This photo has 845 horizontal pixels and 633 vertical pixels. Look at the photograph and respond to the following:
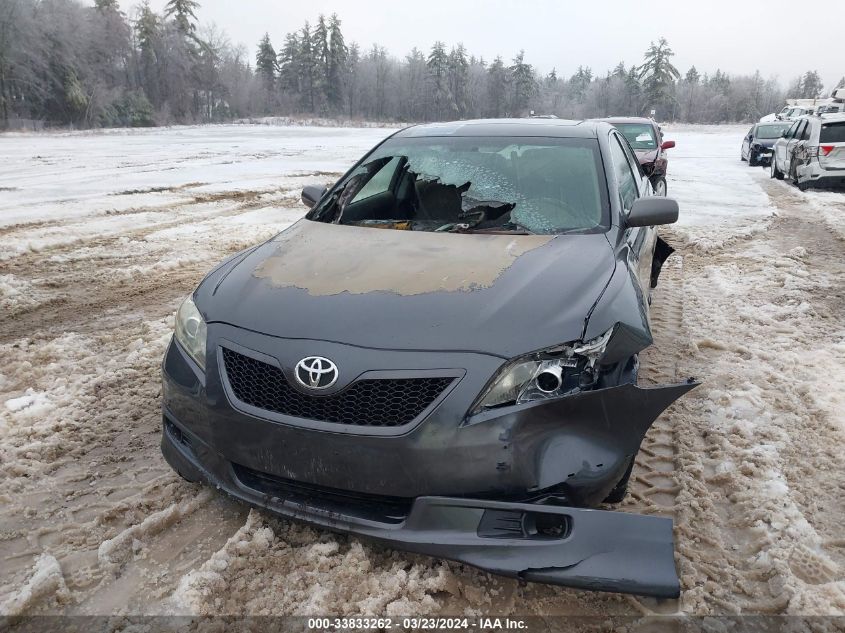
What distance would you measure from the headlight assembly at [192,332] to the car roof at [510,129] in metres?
2.09

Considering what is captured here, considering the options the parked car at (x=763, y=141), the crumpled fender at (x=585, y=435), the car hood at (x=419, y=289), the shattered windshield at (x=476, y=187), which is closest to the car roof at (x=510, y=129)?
the shattered windshield at (x=476, y=187)

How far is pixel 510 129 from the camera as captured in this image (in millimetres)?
3852

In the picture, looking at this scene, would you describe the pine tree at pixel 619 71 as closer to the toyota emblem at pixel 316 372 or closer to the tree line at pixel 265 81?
the tree line at pixel 265 81

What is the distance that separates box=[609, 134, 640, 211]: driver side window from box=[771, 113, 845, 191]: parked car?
430 inches

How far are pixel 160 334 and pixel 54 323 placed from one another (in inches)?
40.6

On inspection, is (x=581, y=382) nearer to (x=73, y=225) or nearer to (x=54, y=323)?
(x=54, y=323)

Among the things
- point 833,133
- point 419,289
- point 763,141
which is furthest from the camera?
point 763,141

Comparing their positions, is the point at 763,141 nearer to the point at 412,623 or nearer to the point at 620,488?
the point at 620,488

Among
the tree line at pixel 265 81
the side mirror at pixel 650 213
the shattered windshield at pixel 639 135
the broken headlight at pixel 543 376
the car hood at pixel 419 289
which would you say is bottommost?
the broken headlight at pixel 543 376

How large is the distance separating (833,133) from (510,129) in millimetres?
11930

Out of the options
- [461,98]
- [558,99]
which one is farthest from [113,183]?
[558,99]

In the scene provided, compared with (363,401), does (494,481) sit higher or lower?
lower

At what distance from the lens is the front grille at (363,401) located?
2.03m

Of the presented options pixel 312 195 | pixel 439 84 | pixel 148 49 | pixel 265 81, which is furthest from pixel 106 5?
pixel 312 195
